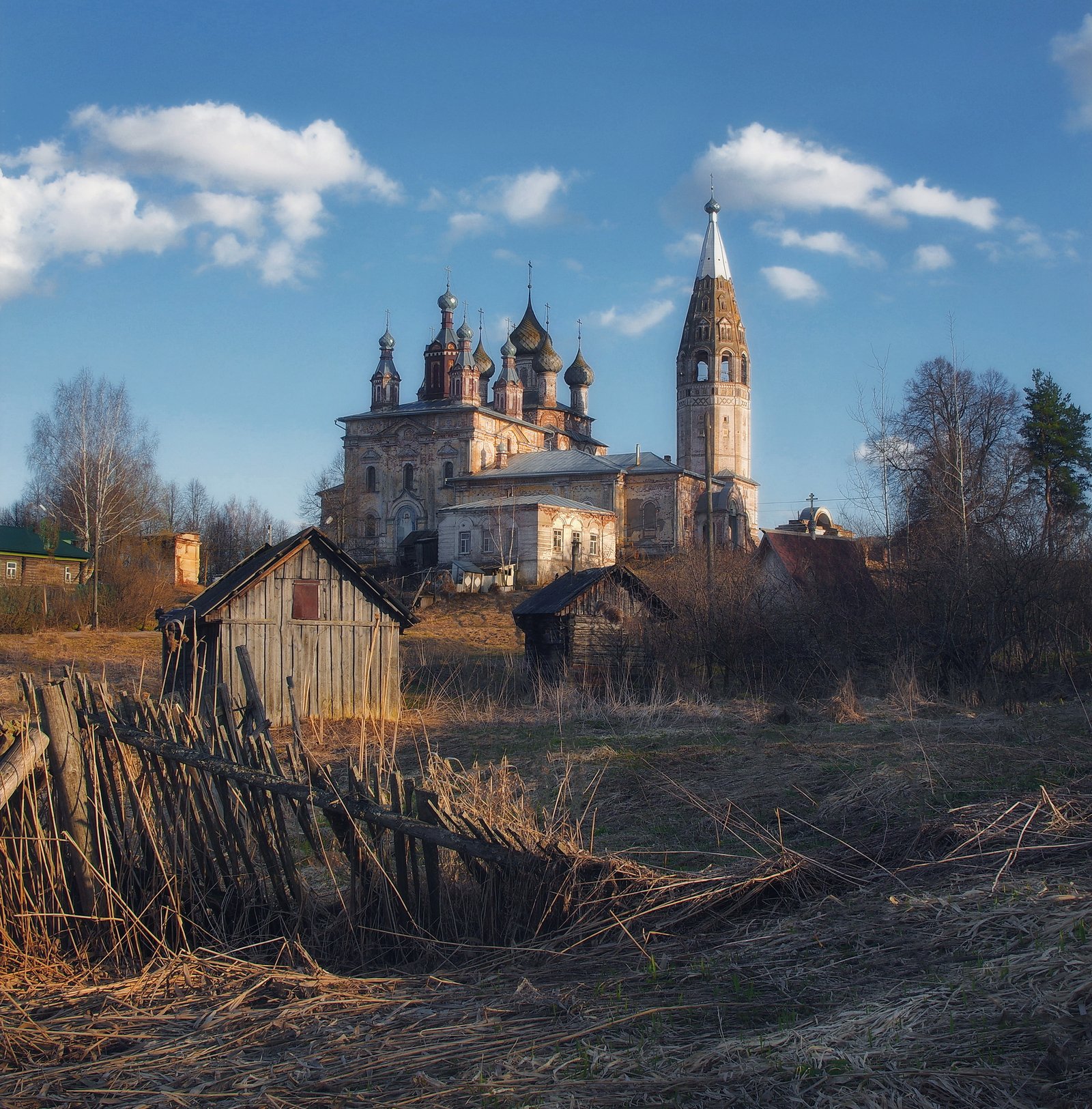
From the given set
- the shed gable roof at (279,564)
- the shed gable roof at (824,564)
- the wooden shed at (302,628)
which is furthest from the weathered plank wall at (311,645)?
the shed gable roof at (824,564)

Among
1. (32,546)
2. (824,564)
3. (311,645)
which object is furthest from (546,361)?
(311,645)

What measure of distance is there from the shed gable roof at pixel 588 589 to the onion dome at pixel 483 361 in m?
49.7

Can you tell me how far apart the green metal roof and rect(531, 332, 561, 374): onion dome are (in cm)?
3273

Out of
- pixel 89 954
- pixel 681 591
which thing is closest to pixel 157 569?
pixel 681 591

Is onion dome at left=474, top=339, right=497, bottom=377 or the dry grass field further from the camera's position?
onion dome at left=474, top=339, right=497, bottom=377

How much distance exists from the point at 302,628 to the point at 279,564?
4.03ft

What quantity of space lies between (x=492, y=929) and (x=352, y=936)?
2.38 feet

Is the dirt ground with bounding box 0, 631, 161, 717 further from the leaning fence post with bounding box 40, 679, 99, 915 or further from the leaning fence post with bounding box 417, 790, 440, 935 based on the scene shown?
the leaning fence post with bounding box 417, 790, 440, 935

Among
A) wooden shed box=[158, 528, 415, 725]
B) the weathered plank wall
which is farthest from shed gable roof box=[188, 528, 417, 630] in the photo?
the weathered plank wall

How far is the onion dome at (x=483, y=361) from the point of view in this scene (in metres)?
72.4

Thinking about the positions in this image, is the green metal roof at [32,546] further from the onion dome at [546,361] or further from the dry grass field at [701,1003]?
the dry grass field at [701,1003]

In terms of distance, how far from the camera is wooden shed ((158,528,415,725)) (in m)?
18.3

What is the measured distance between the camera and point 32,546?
47188 mm

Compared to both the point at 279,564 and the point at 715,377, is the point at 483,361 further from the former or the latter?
the point at 279,564
